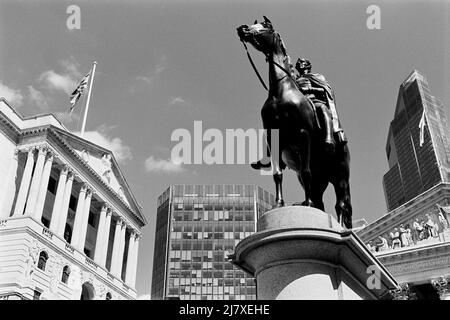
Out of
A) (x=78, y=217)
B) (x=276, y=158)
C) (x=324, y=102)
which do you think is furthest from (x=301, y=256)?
(x=78, y=217)

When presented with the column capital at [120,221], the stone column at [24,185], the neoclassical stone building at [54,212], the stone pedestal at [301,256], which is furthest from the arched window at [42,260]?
the stone pedestal at [301,256]

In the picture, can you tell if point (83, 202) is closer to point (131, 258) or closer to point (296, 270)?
point (131, 258)

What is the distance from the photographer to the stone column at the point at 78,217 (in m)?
54.6

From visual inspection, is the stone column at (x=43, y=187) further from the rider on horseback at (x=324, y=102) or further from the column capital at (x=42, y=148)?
the rider on horseback at (x=324, y=102)

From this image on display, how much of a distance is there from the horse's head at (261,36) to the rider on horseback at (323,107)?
1.05 metres

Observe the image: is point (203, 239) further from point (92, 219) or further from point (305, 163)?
point (305, 163)

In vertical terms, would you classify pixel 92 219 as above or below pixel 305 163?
above

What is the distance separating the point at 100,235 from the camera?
60.9 m

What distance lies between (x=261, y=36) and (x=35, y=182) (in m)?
46.9

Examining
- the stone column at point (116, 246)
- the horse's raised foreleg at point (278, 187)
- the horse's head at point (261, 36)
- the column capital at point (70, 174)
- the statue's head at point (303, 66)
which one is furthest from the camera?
the stone column at point (116, 246)

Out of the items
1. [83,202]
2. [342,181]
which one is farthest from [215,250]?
[342,181]

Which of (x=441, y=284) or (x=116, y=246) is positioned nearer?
(x=441, y=284)
